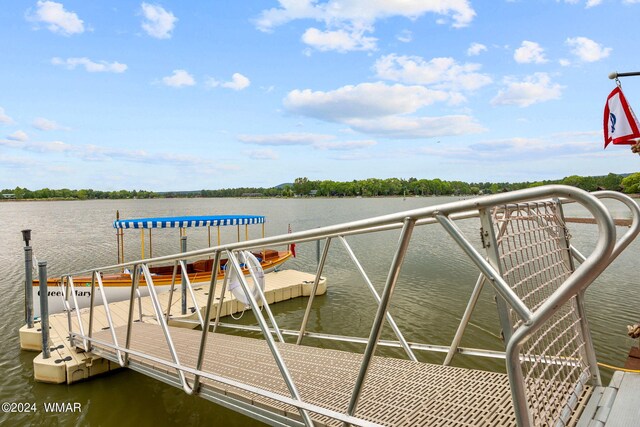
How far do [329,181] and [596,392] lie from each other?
192 metres

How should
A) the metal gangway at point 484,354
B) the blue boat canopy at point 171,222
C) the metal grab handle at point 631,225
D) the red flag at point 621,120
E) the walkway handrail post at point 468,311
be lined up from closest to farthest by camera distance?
the metal gangway at point 484,354, the metal grab handle at point 631,225, the walkway handrail post at point 468,311, the red flag at point 621,120, the blue boat canopy at point 171,222

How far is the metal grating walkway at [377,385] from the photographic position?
115 inches

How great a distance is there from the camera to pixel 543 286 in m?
2.36

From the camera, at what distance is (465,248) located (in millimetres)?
1914

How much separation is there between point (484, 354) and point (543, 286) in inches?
72.5

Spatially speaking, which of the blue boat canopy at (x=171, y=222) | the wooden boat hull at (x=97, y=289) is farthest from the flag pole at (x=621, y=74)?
the blue boat canopy at (x=171, y=222)

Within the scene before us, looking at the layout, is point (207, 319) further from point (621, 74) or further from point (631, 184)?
point (631, 184)

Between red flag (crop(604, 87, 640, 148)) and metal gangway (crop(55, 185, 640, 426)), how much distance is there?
306 inches

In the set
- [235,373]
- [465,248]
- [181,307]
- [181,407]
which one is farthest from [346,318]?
[465,248]

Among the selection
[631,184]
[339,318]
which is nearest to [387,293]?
[339,318]

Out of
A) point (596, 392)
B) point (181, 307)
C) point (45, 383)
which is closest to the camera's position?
point (596, 392)

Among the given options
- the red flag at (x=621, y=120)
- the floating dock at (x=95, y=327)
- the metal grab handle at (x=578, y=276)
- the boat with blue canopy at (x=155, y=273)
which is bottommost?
the floating dock at (x=95, y=327)

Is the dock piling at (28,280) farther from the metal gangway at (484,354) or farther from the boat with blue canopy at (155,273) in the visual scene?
the metal gangway at (484,354)

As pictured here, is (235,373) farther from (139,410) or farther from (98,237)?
(98,237)
